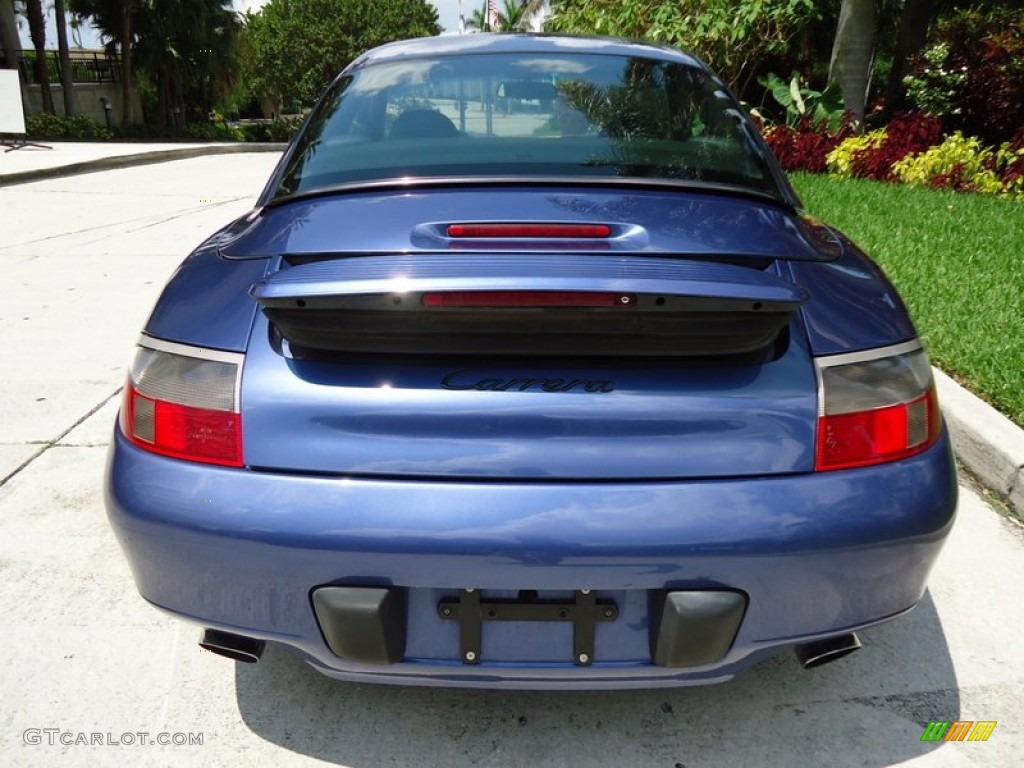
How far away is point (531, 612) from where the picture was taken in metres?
1.65

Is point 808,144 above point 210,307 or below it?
above

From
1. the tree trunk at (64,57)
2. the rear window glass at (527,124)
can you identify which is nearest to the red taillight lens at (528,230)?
the rear window glass at (527,124)

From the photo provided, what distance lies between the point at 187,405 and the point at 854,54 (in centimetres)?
1271

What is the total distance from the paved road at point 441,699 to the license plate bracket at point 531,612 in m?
0.48

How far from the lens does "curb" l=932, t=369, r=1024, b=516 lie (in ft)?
10.3

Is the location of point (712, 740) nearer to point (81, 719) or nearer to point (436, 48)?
point (81, 719)

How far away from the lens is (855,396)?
Result: 170 cm

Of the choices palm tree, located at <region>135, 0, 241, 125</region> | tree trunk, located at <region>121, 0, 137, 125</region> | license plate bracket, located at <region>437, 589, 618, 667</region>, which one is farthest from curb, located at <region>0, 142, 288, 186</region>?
license plate bracket, located at <region>437, 589, 618, 667</region>

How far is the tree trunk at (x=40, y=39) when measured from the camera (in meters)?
29.1

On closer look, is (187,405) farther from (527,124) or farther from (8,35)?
(8,35)

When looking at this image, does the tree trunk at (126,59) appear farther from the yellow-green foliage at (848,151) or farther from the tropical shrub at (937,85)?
the yellow-green foliage at (848,151)

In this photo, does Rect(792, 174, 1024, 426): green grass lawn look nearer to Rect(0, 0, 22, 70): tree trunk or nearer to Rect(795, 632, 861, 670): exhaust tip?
Rect(795, 632, 861, 670): exhaust tip

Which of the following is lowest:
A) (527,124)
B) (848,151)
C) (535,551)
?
(535,551)

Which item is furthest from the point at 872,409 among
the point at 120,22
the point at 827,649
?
the point at 120,22
